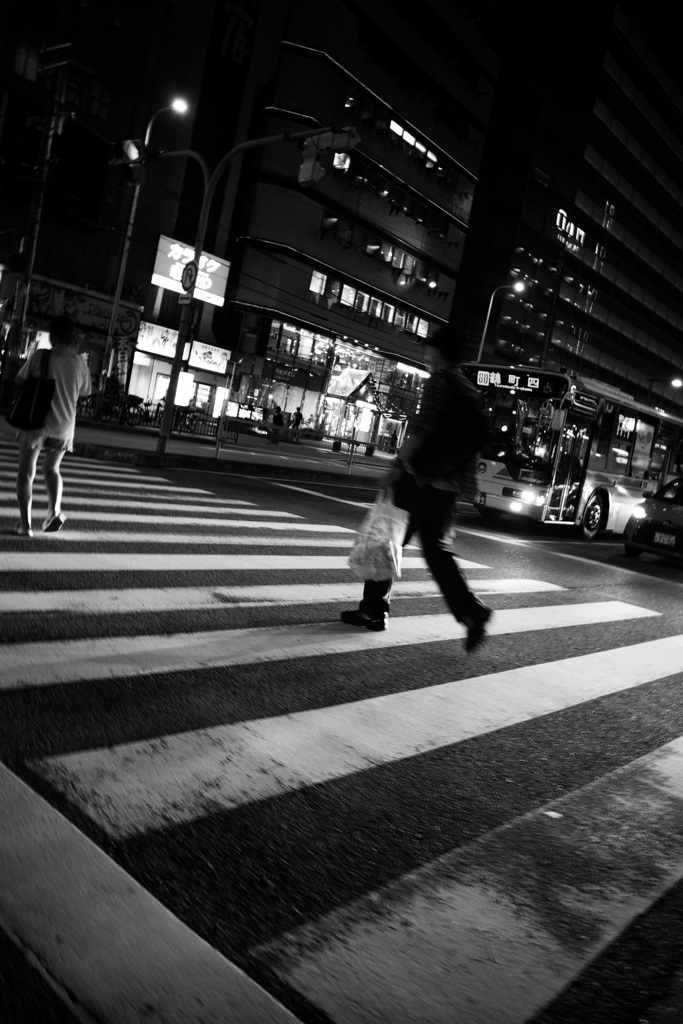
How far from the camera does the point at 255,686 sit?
3826 millimetres

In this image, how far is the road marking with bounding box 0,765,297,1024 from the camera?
1672 mm

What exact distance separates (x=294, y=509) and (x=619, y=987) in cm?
998

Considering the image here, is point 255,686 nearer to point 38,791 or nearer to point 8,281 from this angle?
point 38,791

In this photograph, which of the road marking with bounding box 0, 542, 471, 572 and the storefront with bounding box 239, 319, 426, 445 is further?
the storefront with bounding box 239, 319, 426, 445

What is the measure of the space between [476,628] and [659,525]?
10.1 m

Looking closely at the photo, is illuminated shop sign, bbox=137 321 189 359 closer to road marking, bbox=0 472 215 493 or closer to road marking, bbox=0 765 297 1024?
road marking, bbox=0 472 215 493

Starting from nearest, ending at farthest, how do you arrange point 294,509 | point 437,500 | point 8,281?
1. point 437,500
2. point 294,509
3. point 8,281

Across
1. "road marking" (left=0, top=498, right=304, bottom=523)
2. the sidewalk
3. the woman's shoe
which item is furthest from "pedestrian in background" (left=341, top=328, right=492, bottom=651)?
the sidewalk

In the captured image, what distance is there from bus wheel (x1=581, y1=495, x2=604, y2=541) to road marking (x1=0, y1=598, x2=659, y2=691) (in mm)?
11700

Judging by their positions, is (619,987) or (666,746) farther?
(666,746)

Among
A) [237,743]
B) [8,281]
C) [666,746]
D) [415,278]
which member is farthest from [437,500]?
[415,278]

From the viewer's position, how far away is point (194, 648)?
167 inches

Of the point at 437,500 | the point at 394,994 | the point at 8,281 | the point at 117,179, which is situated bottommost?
the point at 394,994

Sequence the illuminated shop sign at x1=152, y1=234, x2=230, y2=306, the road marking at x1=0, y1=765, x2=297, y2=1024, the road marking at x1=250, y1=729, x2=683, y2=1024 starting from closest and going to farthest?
the road marking at x1=0, y1=765, x2=297, y2=1024 → the road marking at x1=250, y1=729, x2=683, y2=1024 → the illuminated shop sign at x1=152, y1=234, x2=230, y2=306
